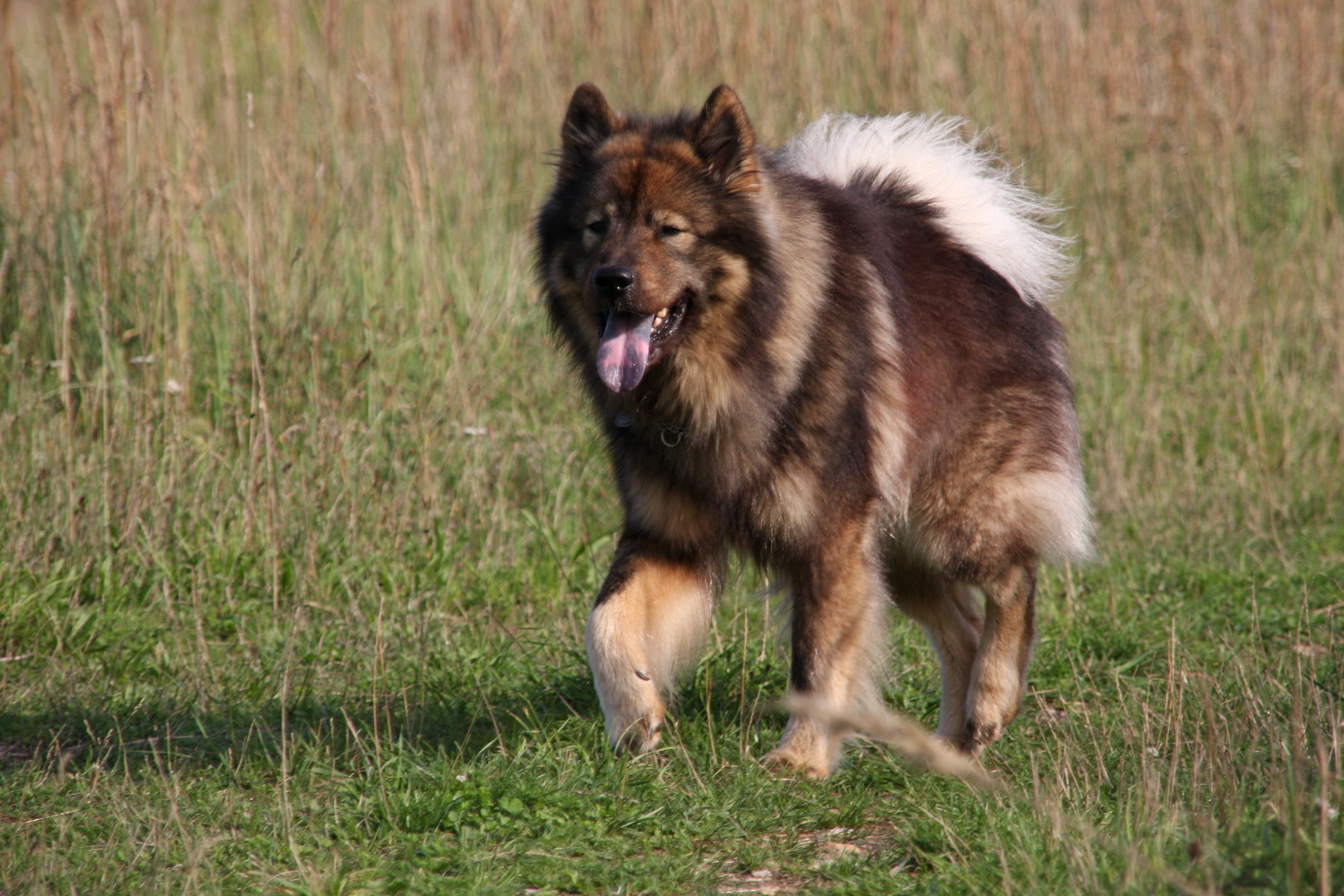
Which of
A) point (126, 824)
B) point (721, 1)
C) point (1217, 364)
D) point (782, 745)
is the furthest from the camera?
point (721, 1)

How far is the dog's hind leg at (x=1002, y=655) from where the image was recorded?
357cm

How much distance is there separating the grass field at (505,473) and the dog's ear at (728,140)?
151 centimetres

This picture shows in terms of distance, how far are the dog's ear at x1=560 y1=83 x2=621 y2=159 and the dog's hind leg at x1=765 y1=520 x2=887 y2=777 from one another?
4.29 feet

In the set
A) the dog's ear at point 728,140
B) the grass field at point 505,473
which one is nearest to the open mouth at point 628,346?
the dog's ear at point 728,140

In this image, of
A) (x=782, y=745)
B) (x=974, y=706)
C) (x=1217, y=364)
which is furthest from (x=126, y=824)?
(x=1217, y=364)

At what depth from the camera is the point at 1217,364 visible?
626 centimetres

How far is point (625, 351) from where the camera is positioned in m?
3.11

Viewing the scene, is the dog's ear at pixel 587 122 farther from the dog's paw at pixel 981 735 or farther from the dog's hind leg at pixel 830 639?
the dog's paw at pixel 981 735

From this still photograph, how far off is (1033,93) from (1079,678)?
481 cm

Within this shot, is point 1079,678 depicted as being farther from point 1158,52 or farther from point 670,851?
point 1158,52

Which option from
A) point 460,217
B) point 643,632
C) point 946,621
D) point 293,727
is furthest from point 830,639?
point 460,217

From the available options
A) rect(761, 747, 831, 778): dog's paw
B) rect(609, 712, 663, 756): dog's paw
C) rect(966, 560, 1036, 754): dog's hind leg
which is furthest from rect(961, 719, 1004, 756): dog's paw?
rect(609, 712, 663, 756): dog's paw

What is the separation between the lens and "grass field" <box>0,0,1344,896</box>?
2781 millimetres

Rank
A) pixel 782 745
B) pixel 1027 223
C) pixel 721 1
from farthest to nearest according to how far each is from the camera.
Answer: pixel 721 1
pixel 1027 223
pixel 782 745
